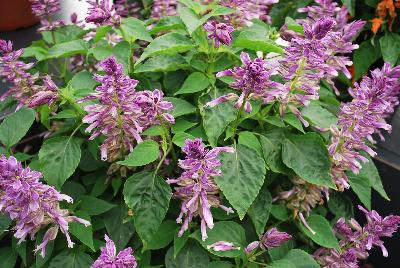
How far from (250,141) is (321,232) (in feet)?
1.12

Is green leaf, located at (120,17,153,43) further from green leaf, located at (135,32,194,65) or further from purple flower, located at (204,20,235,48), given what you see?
purple flower, located at (204,20,235,48)

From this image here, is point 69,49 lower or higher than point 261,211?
higher

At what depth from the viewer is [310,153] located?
1.19 m

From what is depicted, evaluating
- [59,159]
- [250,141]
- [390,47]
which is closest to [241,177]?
[250,141]

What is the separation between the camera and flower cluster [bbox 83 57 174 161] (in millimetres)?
986

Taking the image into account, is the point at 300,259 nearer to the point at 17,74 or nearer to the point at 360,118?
the point at 360,118

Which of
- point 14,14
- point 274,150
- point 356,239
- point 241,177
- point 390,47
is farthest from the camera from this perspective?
point 14,14

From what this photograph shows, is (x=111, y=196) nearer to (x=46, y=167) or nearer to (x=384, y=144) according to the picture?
(x=46, y=167)

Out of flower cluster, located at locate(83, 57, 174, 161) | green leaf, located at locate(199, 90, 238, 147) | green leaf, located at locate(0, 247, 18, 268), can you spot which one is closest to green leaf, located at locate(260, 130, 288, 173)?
green leaf, located at locate(199, 90, 238, 147)

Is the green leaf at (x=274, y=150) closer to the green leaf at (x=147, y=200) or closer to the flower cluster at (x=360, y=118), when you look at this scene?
the flower cluster at (x=360, y=118)

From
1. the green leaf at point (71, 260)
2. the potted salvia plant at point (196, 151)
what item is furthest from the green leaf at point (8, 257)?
the green leaf at point (71, 260)

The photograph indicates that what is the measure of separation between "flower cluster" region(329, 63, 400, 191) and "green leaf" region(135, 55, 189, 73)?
0.44 metres

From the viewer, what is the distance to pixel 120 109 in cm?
104

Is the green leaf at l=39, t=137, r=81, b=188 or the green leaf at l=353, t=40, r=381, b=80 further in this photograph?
the green leaf at l=353, t=40, r=381, b=80
